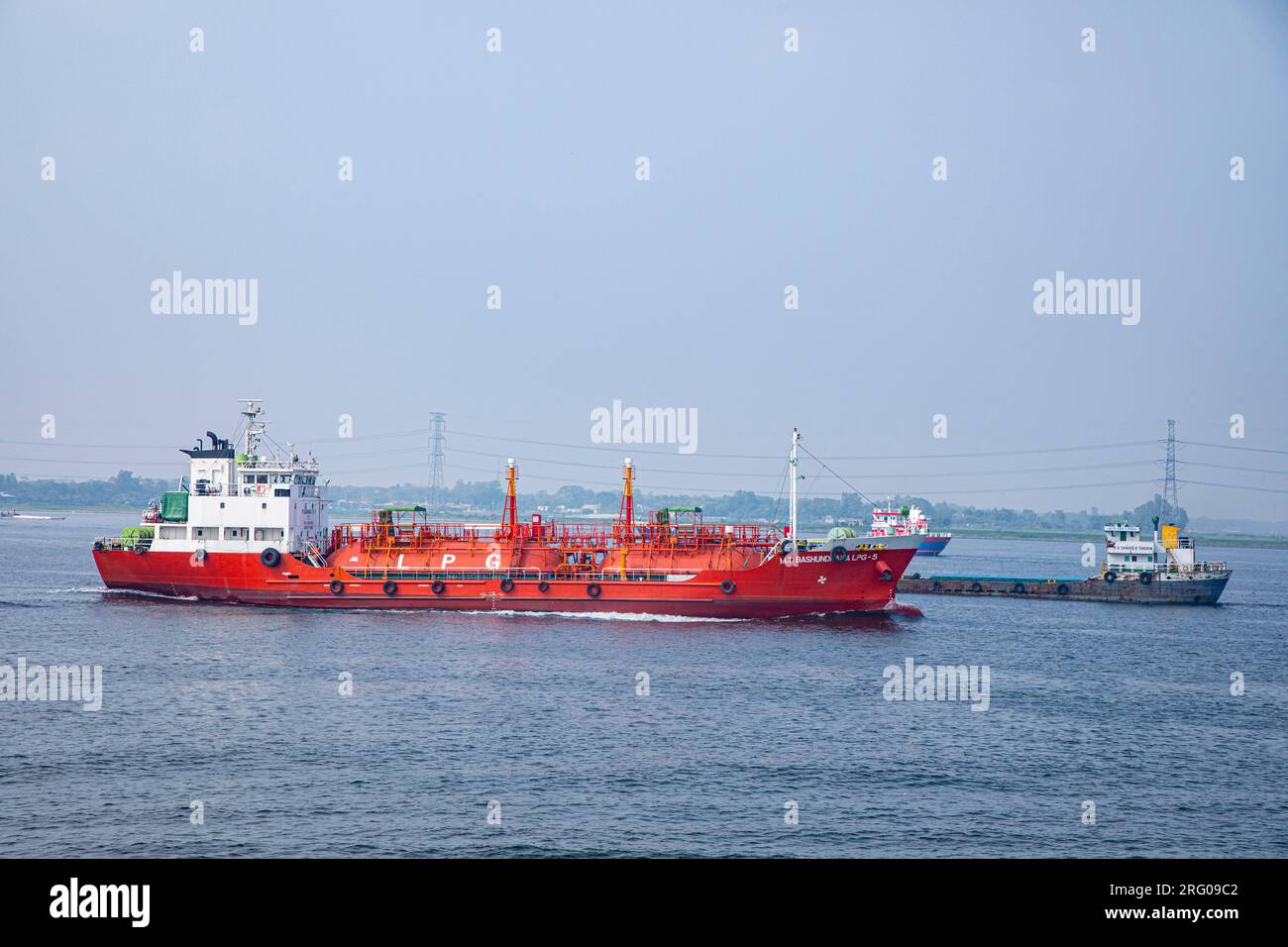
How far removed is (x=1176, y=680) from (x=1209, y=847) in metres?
23.3

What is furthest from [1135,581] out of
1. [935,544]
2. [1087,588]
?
[935,544]

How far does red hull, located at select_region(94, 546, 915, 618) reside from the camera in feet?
195

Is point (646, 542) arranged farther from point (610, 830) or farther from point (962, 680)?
point (610, 830)

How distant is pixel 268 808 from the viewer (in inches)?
1061

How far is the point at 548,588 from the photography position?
6191cm

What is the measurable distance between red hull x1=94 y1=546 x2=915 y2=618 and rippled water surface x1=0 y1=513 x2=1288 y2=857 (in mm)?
1820
